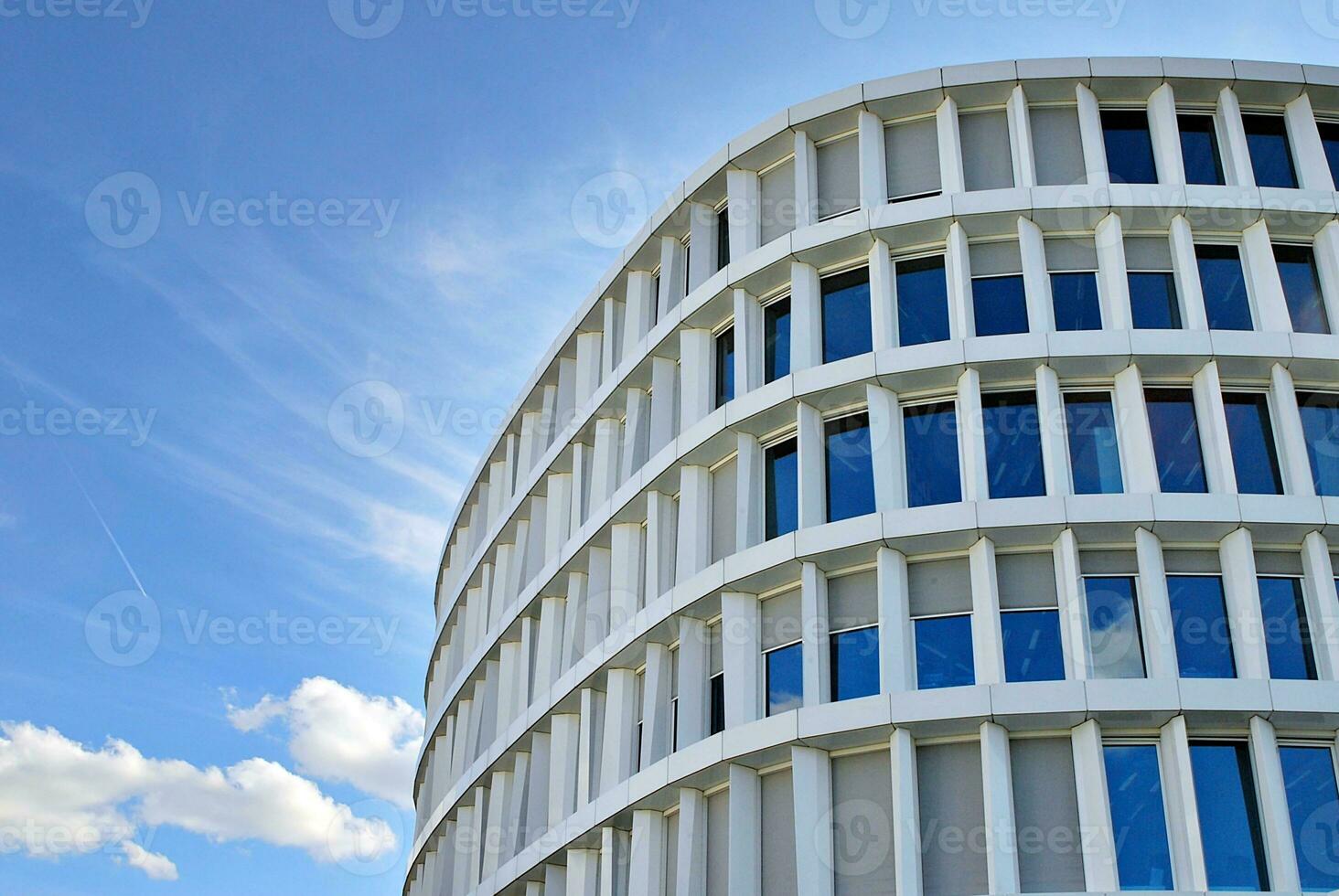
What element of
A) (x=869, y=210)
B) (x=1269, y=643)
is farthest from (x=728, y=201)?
(x=1269, y=643)

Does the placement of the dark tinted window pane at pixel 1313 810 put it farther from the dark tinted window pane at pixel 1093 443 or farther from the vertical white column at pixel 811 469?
the vertical white column at pixel 811 469

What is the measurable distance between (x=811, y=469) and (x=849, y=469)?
675mm

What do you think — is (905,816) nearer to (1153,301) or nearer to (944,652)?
(944,652)

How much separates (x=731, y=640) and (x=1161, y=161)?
1195 cm

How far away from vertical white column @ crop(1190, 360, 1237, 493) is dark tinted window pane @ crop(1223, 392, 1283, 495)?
10.2 inches

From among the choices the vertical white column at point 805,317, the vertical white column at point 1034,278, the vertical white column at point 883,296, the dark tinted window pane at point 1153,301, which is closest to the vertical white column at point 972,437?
the vertical white column at point 1034,278

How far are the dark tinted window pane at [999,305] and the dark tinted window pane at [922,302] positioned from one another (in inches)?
22.5

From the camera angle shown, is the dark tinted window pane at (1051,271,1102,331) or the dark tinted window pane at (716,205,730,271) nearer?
the dark tinted window pane at (1051,271,1102,331)

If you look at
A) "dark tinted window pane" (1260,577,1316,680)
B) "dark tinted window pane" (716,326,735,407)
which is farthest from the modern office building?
"dark tinted window pane" (716,326,735,407)

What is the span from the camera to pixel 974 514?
76.3 feet

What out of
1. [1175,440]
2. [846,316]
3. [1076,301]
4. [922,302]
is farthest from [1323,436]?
[846,316]

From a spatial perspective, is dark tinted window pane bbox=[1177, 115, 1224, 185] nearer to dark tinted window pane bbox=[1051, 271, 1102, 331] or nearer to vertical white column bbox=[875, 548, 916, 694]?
dark tinted window pane bbox=[1051, 271, 1102, 331]

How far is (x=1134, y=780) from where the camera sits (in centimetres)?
2161

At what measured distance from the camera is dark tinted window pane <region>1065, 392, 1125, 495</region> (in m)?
24.1
